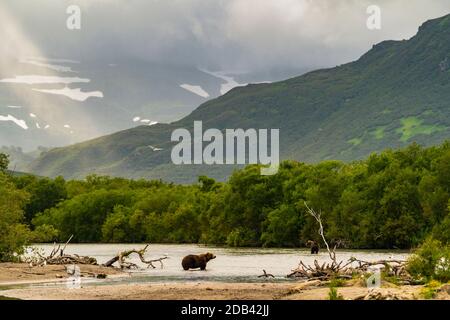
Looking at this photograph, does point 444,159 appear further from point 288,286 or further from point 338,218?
point 288,286

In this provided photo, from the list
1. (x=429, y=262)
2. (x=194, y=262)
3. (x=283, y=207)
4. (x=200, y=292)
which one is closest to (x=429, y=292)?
(x=429, y=262)

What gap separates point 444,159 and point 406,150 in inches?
548

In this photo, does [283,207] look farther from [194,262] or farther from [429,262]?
[429,262]

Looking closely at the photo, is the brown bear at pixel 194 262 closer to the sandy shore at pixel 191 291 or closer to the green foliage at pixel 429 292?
the sandy shore at pixel 191 291

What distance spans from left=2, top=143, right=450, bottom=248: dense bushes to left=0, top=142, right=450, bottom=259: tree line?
0.43 feet

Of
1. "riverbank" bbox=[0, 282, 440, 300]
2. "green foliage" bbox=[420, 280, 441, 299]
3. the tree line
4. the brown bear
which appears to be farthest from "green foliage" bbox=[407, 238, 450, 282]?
the tree line

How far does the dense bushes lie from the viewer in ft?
320

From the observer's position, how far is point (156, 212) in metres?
144

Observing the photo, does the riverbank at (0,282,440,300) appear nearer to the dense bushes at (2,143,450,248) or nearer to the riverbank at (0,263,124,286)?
the riverbank at (0,263,124,286)

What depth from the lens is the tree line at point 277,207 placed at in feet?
312

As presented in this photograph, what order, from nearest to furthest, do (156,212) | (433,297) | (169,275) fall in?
(433,297), (169,275), (156,212)

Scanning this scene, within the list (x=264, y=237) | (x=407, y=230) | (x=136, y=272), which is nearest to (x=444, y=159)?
(x=407, y=230)

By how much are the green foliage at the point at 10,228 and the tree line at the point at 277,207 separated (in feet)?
0.31

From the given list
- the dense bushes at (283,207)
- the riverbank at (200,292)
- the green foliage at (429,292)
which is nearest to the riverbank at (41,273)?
the riverbank at (200,292)
